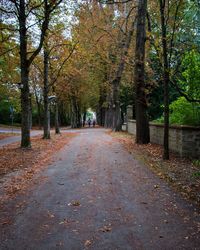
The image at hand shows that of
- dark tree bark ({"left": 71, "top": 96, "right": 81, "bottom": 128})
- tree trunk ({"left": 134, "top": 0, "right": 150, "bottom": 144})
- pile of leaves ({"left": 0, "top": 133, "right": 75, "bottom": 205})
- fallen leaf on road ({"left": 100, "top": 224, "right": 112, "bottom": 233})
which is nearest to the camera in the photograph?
fallen leaf on road ({"left": 100, "top": 224, "right": 112, "bottom": 233})

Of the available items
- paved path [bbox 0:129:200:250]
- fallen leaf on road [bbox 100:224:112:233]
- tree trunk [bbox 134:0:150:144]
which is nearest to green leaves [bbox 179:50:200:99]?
tree trunk [bbox 134:0:150:144]

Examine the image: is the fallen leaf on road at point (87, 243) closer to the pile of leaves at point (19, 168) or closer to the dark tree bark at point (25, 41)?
the pile of leaves at point (19, 168)

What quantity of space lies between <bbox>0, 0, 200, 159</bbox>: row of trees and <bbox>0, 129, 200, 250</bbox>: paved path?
3.28 m

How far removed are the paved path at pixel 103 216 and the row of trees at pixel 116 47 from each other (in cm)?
328

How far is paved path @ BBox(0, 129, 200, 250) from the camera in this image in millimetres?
4387

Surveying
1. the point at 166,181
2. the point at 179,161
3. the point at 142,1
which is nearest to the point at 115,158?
the point at 179,161

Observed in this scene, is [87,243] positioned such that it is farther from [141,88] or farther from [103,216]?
[141,88]

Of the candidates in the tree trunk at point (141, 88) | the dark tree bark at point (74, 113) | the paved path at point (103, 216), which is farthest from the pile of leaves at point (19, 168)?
the dark tree bark at point (74, 113)

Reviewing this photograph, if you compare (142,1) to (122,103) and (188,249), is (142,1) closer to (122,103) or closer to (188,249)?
(188,249)

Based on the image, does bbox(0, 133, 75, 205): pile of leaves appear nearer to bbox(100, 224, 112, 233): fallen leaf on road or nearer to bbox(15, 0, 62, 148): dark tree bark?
bbox(15, 0, 62, 148): dark tree bark

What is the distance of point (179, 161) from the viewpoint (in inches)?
449

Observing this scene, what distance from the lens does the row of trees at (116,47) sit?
37.7ft

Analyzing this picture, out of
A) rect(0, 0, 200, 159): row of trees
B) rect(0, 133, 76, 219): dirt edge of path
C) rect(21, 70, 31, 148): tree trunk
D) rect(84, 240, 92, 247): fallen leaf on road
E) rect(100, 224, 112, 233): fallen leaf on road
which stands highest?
rect(0, 0, 200, 159): row of trees

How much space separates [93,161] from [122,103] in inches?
1005
